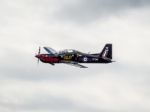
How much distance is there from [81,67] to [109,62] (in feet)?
42.6

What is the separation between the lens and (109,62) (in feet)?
653

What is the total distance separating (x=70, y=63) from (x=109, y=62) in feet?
36.4

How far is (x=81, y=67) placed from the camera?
620ft

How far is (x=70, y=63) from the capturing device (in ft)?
650

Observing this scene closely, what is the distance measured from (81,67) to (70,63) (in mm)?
9781
